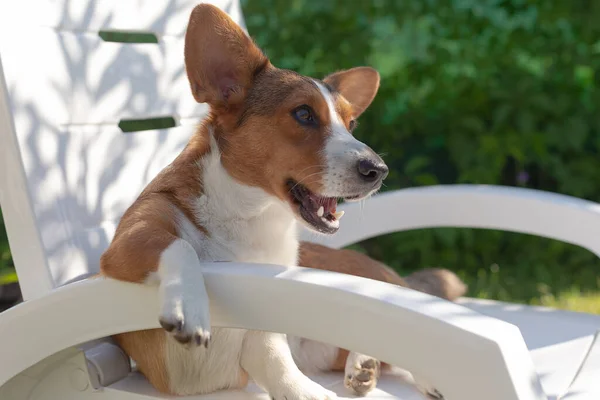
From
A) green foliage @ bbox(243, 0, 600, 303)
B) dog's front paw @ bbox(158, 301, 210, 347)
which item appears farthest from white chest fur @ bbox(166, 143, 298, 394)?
green foliage @ bbox(243, 0, 600, 303)

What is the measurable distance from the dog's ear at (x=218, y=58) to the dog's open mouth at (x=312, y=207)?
294 millimetres

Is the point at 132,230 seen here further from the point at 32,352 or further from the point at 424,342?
the point at 424,342

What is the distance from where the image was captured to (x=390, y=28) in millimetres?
5176

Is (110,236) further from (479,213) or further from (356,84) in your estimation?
(479,213)

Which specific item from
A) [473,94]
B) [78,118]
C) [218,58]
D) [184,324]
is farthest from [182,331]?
[473,94]

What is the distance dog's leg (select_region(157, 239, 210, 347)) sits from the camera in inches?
59.7

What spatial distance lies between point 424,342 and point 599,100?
148 inches

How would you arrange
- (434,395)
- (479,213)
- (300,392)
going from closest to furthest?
(300,392) < (434,395) < (479,213)

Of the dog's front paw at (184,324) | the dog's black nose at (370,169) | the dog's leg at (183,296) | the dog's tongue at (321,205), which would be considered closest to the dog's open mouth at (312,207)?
the dog's tongue at (321,205)

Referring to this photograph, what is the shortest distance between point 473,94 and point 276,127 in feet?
10.5

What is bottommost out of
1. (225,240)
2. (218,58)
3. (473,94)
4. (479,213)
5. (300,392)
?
(473,94)

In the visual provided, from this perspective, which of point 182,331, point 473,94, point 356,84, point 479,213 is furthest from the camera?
point 473,94

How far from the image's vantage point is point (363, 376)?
2049 millimetres

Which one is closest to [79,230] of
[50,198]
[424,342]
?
[50,198]
